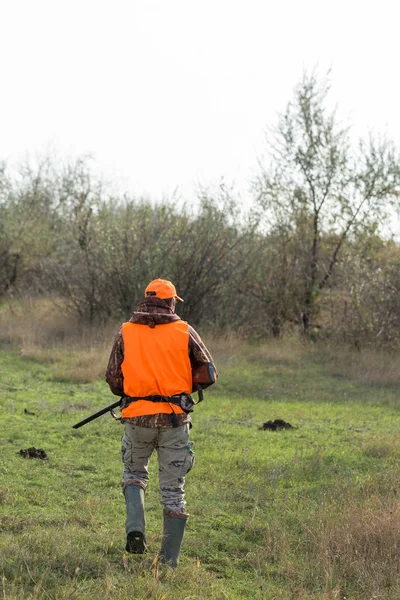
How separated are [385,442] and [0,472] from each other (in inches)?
A: 179

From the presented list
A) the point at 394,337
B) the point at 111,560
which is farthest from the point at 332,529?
the point at 394,337

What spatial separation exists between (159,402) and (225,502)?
A: 2270 millimetres

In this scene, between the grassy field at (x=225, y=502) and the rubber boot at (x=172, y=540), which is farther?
the rubber boot at (x=172, y=540)

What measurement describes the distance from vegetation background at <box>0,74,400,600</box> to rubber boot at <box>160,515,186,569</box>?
0.33 ft

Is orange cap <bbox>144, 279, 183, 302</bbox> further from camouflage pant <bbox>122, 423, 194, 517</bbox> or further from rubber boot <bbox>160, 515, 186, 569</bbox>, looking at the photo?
rubber boot <bbox>160, 515, 186, 569</bbox>

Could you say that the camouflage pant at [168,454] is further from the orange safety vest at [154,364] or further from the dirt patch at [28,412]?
the dirt patch at [28,412]

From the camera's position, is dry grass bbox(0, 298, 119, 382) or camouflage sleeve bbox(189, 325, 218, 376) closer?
camouflage sleeve bbox(189, 325, 218, 376)

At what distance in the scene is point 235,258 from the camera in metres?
19.8

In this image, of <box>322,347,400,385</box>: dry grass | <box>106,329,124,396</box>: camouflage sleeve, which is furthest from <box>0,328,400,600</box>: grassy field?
<box>322,347,400,385</box>: dry grass

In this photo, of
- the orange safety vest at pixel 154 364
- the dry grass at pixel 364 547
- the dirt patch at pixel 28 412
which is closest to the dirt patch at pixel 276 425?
the dirt patch at pixel 28 412

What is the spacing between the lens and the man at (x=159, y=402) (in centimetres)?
475

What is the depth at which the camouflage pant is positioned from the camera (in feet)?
A: 15.8

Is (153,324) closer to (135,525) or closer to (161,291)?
(161,291)

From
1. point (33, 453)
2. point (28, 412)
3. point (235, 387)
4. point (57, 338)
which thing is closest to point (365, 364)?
point (235, 387)
